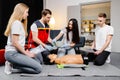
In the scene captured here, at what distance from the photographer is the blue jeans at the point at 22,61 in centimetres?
344

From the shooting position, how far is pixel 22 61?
136 inches

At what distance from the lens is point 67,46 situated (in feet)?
16.2

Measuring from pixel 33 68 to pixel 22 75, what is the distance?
0.19 m

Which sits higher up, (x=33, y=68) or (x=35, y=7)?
(x=35, y=7)

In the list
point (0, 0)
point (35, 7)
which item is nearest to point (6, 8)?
point (0, 0)

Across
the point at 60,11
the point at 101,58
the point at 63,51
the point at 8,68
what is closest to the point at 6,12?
the point at 60,11

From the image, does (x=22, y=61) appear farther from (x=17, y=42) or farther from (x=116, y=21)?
(x=116, y=21)

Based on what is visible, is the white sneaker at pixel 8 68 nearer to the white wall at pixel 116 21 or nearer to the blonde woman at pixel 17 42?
the blonde woman at pixel 17 42

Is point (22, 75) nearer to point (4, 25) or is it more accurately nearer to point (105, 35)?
point (105, 35)

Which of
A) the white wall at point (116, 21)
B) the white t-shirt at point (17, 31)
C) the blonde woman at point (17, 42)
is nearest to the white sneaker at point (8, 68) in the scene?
the blonde woman at point (17, 42)

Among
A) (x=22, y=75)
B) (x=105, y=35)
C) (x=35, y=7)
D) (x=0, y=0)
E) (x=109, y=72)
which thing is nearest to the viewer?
(x=22, y=75)

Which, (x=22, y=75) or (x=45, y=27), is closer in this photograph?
(x=22, y=75)

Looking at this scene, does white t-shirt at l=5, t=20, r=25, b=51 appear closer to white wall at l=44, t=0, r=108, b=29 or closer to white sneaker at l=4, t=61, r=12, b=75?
white sneaker at l=4, t=61, r=12, b=75

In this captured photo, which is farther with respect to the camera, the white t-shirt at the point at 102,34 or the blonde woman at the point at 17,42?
the white t-shirt at the point at 102,34
